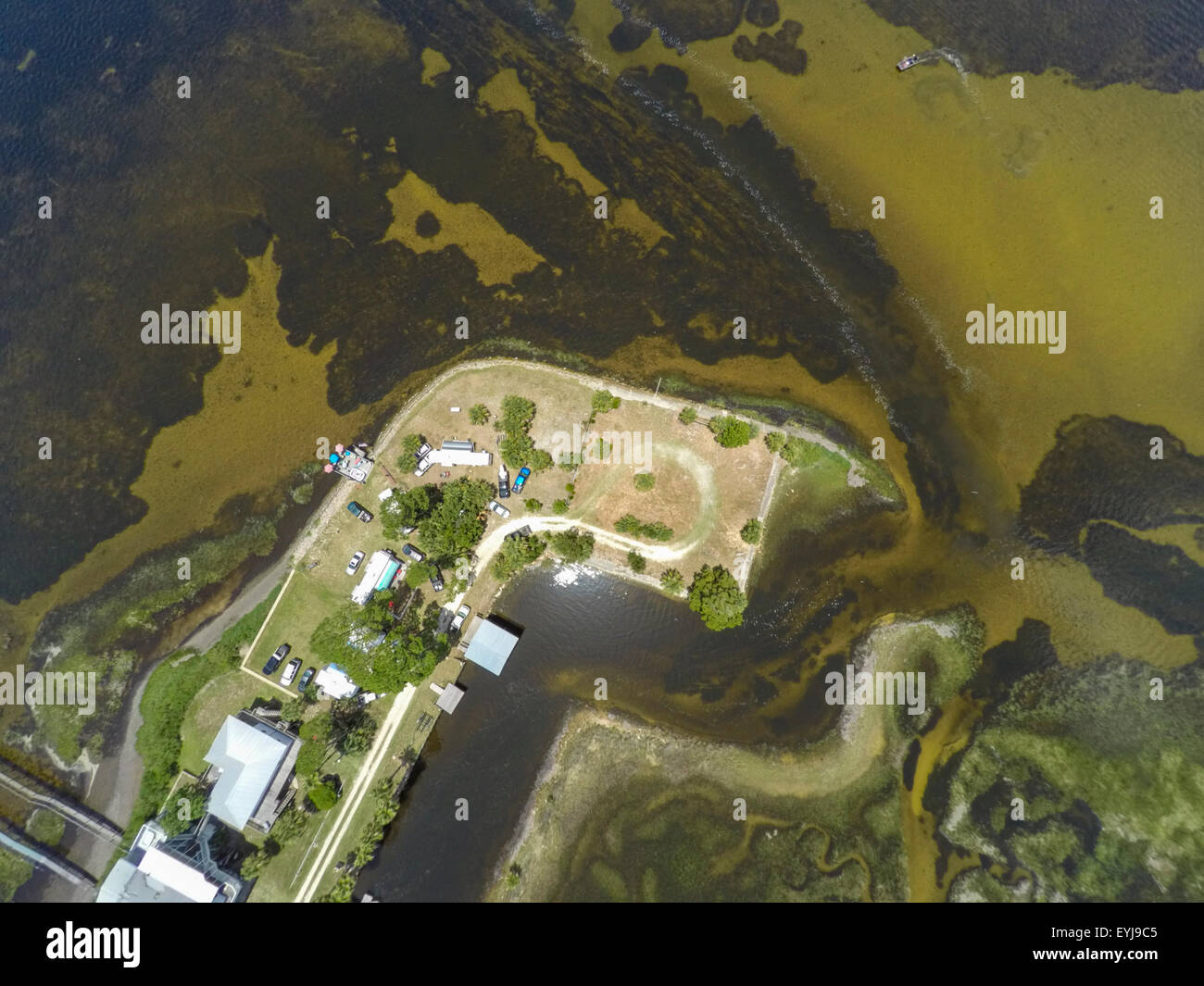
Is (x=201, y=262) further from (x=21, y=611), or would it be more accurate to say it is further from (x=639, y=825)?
(x=639, y=825)

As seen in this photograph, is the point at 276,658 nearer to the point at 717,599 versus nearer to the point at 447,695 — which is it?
the point at 447,695

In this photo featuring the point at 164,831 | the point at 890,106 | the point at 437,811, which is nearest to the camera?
the point at 164,831

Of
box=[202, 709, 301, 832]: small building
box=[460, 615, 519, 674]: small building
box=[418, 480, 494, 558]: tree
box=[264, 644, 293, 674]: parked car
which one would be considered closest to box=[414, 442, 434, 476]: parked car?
box=[418, 480, 494, 558]: tree

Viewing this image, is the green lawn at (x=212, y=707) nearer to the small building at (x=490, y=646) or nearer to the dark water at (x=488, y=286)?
the dark water at (x=488, y=286)

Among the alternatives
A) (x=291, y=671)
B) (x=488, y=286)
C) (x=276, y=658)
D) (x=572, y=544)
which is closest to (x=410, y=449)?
(x=572, y=544)

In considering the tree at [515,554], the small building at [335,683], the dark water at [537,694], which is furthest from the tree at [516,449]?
the small building at [335,683]

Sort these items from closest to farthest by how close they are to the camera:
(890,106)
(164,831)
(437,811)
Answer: (164,831) → (437,811) → (890,106)

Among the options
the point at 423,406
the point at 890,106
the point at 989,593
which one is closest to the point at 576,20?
the point at 890,106
